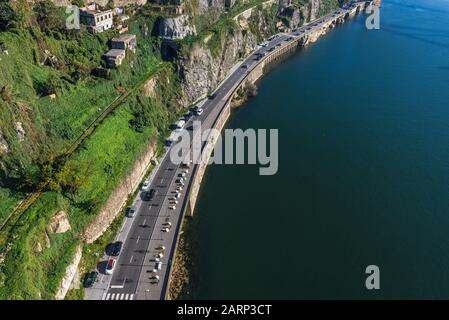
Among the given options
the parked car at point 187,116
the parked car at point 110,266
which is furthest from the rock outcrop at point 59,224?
the parked car at point 187,116

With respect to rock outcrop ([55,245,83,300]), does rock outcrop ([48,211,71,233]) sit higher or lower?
higher

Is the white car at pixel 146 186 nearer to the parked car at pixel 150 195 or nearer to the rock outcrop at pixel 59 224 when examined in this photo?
the parked car at pixel 150 195

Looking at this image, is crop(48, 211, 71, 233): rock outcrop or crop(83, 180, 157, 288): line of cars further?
crop(83, 180, 157, 288): line of cars

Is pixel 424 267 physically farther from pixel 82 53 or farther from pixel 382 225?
pixel 82 53

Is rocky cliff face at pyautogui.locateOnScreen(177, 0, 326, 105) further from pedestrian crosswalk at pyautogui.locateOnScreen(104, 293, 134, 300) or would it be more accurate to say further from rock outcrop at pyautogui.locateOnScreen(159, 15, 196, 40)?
pedestrian crosswalk at pyautogui.locateOnScreen(104, 293, 134, 300)

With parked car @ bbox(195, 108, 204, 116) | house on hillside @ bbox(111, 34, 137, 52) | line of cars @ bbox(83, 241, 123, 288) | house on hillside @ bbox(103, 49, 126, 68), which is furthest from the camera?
parked car @ bbox(195, 108, 204, 116)

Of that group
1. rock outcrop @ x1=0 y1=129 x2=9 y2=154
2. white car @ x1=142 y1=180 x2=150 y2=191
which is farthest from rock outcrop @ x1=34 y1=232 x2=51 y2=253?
white car @ x1=142 y1=180 x2=150 y2=191
